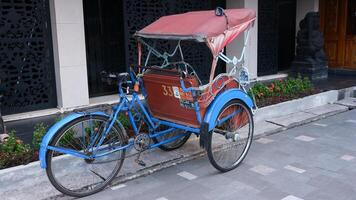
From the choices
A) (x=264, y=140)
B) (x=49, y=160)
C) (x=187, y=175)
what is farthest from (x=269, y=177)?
(x=49, y=160)

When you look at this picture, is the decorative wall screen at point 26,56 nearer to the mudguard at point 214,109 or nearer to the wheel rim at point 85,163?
the wheel rim at point 85,163

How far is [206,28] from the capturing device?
4.23 metres

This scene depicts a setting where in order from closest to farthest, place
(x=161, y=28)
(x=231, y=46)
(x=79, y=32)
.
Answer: (x=161, y=28) < (x=79, y=32) < (x=231, y=46)

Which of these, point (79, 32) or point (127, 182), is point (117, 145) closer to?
point (127, 182)

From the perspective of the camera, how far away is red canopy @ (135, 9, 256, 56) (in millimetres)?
4203

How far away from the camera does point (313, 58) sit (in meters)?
10.3

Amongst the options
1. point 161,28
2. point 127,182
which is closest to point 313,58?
point 161,28

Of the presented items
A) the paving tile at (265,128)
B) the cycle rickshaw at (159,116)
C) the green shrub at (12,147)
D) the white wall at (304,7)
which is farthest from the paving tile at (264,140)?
the white wall at (304,7)

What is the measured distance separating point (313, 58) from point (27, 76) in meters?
7.20

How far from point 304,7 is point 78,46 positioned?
284 inches

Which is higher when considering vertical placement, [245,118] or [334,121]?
[245,118]

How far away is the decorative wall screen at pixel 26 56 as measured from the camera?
616 centimetres

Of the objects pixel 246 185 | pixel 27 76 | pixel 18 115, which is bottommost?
pixel 246 185

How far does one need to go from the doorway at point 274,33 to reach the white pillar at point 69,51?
511 centimetres
